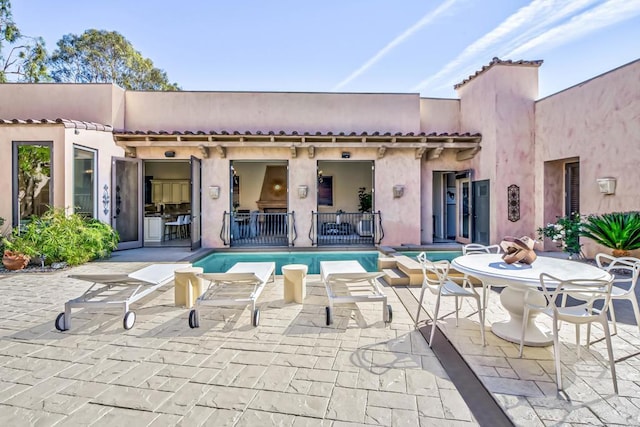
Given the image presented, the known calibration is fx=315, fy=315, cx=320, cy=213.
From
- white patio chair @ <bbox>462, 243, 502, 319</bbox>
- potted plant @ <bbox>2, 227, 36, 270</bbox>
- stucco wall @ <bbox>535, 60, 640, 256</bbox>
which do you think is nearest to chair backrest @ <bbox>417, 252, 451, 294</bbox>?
white patio chair @ <bbox>462, 243, 502, 319</bbox>

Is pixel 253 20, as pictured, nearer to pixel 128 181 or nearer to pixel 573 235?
pixel 128 181

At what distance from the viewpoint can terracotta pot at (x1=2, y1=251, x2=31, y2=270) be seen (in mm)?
6680

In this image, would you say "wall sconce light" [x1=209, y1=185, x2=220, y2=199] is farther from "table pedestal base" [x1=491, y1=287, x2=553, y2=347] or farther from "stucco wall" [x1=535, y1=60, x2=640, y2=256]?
"stucco wall" [x1=535, y1=60, x2=640, y2=256]

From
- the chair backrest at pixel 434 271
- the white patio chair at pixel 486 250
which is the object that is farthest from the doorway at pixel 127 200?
the white patio chair at pixel 486 250

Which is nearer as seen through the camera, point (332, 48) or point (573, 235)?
point (573, 235)

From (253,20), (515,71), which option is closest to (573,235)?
(515,71)

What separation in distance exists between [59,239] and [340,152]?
7.65 metres

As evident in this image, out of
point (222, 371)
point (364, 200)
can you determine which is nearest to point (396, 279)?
point (222, 371)

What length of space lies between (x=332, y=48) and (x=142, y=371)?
12.7 meters

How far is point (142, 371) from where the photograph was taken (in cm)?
292

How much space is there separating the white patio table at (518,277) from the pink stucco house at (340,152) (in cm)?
532

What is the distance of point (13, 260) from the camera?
667 cm

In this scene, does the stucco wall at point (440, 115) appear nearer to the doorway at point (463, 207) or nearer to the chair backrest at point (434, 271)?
the doorway at point (463, 207)

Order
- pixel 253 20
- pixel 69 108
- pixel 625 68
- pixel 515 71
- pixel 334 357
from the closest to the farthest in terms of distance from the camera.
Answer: pixel 334 357 < pixel 625 68 < pixel 515 71 < pixel 69 108 < pixel 253 20
